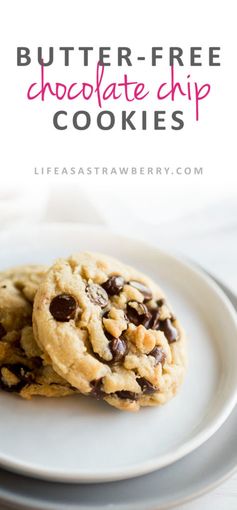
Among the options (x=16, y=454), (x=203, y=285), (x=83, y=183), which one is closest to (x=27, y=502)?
(x=16, y=454)

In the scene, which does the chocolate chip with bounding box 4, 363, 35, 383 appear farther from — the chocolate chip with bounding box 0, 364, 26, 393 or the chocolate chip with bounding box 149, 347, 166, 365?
the chocolate chip with bounding box 149, 347, 166, 365

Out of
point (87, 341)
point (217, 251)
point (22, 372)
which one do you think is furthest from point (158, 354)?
point (217, 251)

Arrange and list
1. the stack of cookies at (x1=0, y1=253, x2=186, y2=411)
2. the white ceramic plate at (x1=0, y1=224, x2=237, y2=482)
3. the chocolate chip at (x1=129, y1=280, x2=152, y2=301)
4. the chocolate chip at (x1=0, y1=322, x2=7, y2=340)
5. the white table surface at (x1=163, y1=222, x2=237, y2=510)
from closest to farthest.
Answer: the white ceramic plate at (x1=0, y1=224, x2=237, y2=482) → the stack of cookies at (x1=0, y1=253, x2=186, y2=411) → the chocolate chip at (x1=0, y1=322, x2=7, y2=340) → the chocolate chip at (x1=129, y1=280, x2=152, y2=301) → the white table surface at (x1=163, y1=222, x2=237, y2=510)

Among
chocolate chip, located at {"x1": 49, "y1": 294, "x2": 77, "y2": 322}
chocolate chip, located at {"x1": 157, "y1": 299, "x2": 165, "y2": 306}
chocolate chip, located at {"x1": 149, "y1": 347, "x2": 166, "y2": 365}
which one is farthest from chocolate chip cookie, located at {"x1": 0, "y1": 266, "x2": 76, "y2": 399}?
chocolate chip, located at {"x1": 157, "y1": 299, "x2": 165, "y2": 306}

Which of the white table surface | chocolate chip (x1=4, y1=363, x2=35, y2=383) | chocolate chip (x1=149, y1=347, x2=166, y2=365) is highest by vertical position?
the white table surface

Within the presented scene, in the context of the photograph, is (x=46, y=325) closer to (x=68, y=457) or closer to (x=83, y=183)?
(x=68, y=457)

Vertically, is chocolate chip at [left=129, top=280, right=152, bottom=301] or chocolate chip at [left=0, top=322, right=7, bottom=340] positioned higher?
chocolate chip at [left=129, top=280, right=152, bottom=301]
